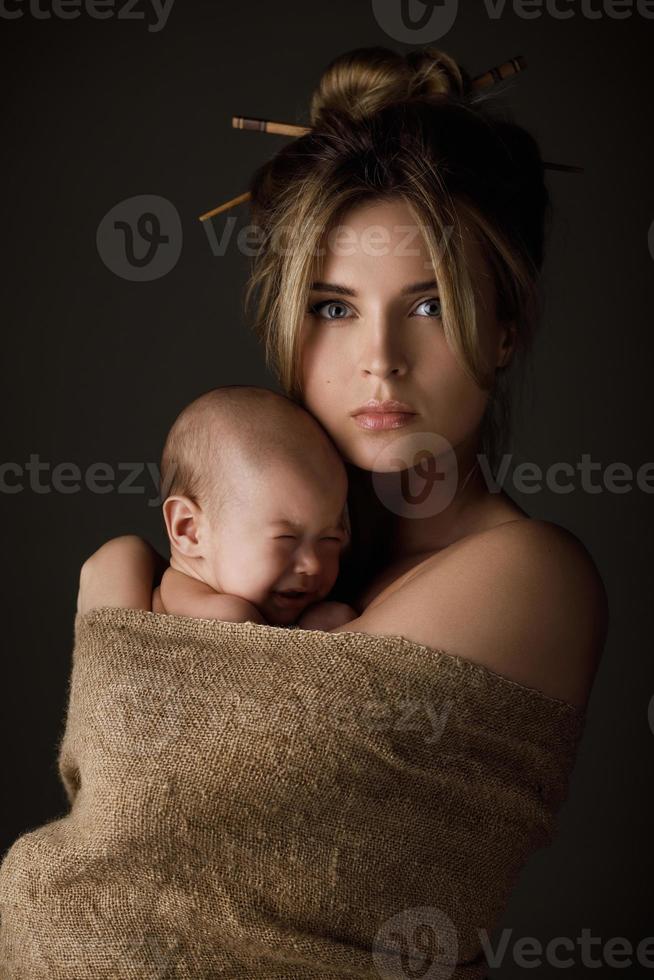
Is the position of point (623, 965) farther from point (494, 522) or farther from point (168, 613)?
point (168, 613)

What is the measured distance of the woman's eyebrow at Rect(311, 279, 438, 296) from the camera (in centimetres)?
192

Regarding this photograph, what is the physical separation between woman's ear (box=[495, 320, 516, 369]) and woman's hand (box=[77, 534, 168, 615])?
2.19ft

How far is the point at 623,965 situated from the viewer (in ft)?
9.90

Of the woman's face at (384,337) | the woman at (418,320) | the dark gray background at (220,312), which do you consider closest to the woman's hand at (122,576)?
the woman at (418,320)

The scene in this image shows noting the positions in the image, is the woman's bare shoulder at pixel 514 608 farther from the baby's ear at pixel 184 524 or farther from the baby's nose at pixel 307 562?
the baby's ear at pixel 184 524

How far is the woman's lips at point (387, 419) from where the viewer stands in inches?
77.2

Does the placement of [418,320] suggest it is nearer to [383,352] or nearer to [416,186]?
[383,352]

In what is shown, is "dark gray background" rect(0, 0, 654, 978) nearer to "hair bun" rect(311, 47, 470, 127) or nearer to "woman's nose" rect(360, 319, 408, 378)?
"hair bun" rect(311, 47, 470, 127)

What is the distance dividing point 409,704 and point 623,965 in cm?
179

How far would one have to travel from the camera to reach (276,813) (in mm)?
1573

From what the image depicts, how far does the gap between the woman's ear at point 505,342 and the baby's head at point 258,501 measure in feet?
1.14

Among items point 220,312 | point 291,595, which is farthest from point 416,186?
point 220,312

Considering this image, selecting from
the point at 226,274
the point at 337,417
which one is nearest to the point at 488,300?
the point at 337,417

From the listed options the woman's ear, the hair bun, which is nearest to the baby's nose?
the woman's ear
